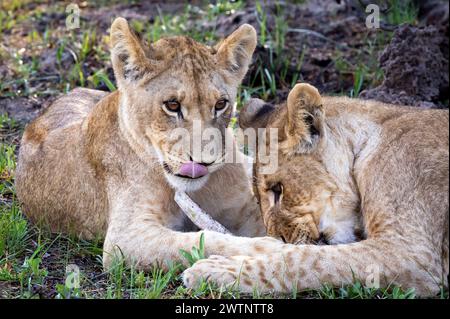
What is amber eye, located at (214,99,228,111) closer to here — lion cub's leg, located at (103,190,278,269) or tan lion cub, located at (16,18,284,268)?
tan lion cub, located at (16,18,284,268)

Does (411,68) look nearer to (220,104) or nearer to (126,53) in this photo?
(220,104)

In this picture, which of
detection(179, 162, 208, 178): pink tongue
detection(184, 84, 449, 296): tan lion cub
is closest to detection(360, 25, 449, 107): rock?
detection(184, 84, 449, 296): tan lion cub

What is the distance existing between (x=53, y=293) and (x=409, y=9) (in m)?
4.77

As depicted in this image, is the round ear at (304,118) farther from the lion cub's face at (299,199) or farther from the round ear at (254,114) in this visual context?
the round ear at (254,114)

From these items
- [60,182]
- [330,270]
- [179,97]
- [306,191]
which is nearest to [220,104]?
[179,97]

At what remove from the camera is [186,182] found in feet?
16.2

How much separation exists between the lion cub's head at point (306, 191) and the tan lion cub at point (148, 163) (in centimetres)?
17

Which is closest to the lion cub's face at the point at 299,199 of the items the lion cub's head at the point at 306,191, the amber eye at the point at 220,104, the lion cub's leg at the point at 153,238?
the lion cub's head at the point at 306,191

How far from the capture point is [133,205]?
5.10m

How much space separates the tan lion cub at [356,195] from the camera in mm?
4434

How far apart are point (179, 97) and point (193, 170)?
15.4 inches

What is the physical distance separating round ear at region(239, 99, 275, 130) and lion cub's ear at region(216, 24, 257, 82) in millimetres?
186

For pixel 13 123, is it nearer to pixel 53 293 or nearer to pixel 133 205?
pixel 133 205

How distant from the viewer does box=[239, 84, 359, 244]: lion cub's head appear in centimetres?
472
